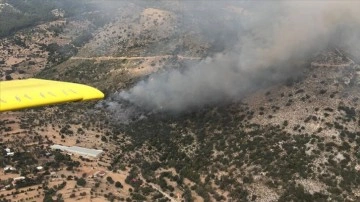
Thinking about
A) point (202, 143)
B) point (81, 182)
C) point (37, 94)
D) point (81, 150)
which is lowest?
point (81, 150)

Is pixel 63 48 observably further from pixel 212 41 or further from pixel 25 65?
pixel 212 41

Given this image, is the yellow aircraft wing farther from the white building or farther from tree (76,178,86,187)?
the white building

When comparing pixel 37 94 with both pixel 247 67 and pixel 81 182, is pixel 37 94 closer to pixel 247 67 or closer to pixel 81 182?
pixel 81 182

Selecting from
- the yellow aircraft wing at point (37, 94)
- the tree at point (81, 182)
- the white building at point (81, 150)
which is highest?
the yellow aircraft wing at point (37, 94)

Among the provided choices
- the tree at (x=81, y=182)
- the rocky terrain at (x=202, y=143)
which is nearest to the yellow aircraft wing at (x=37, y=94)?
the rocky terrain at (x=202, y=143)

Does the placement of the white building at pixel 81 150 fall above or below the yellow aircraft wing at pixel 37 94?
below

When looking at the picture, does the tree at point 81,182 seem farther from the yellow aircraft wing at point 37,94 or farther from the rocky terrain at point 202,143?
the yellow aircraft wing at point 37,94

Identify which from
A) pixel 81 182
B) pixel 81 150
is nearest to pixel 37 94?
pixel 81 182
